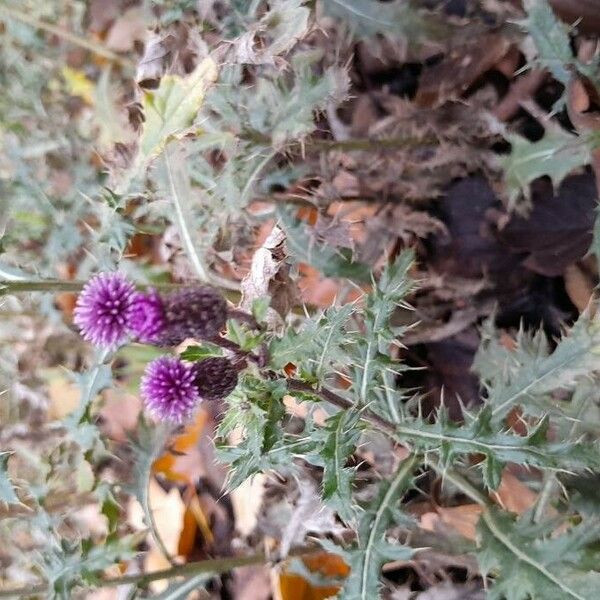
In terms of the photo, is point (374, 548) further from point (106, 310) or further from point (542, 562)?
point (106, 310)

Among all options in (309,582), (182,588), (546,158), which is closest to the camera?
(546,158)

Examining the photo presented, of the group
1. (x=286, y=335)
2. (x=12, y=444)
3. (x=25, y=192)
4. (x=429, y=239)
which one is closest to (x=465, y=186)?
(x=429, y=239)

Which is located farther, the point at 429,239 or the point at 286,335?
the point at 429,239

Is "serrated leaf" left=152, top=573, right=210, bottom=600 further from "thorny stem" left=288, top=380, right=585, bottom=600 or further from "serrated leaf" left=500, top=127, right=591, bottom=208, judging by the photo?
"serrated leaf" left=500, top=127, right=591, bottom=208

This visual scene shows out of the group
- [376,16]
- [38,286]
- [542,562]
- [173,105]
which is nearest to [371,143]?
[376,16]

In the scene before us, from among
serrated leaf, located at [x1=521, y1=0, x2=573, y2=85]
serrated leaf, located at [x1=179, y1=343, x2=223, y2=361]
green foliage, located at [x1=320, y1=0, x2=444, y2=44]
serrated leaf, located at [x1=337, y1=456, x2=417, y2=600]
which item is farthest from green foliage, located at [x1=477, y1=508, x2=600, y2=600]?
green foliage, located at [x1=320, y1=0, x2=444, y2=44]

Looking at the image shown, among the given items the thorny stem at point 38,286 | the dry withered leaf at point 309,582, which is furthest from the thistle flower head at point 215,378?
the dry withered leaf at point 309,582

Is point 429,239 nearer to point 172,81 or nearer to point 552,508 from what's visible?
point 552,508
